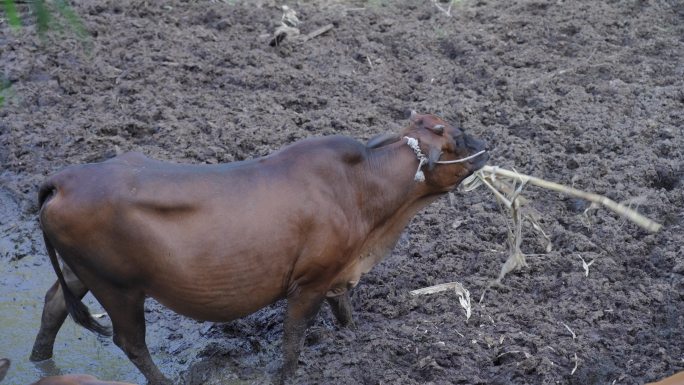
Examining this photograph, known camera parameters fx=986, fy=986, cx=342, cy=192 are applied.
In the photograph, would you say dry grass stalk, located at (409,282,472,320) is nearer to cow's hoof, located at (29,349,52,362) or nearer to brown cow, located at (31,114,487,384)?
brown cow, located at (31,114,487,384)

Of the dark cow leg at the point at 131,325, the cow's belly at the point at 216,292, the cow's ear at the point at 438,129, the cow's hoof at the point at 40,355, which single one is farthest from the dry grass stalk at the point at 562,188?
the cow's hoof at the point at 40,355

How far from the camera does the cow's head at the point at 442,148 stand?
5488mm

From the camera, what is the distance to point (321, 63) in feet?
29.1

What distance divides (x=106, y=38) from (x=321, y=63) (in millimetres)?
2057

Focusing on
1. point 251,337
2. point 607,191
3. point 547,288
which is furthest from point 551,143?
point 251,337

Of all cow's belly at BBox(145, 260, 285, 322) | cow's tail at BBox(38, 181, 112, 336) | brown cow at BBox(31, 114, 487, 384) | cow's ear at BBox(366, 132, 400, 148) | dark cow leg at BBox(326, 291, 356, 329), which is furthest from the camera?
dark cow leg at BBox(326, 291, 356, 329)

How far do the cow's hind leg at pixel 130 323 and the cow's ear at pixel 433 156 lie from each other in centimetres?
170

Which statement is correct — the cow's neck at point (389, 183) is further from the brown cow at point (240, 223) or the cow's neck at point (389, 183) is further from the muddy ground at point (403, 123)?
the muddy ground at point (403, 123)

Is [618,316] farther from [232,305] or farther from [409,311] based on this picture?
[232,305]

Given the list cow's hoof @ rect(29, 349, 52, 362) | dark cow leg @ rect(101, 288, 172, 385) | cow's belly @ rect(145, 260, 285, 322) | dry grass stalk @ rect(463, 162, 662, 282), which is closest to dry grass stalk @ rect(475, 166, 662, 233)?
dry grass stalk @ rect(463, 162, 662, 282)

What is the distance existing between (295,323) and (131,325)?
0.89m

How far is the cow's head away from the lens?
18.0 feet

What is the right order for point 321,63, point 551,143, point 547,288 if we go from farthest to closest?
point 321,63
point 551,143
point 547,288

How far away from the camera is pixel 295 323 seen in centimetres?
545
